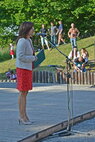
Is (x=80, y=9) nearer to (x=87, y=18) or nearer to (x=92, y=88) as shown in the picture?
(x=87, y=18)

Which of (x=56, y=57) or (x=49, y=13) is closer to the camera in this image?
(x=56, y=57)

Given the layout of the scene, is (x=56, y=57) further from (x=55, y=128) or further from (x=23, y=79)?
(x=55, y=128)

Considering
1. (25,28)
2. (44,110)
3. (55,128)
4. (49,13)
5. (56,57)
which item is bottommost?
(55,128)

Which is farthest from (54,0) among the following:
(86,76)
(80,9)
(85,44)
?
(86,76)

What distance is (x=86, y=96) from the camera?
13.5 metres

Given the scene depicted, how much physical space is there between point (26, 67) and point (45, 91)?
672 cm

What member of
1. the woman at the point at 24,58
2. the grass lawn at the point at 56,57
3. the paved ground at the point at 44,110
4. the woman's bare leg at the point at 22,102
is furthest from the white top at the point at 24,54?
the grass lawn at the point at 56,57

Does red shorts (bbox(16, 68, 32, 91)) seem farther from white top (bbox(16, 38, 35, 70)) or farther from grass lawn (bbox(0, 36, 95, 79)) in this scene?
grass lawn (bbox(0, 36, 95, 79))

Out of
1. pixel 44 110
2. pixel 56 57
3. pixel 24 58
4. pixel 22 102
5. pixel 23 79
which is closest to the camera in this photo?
pixel 24 58

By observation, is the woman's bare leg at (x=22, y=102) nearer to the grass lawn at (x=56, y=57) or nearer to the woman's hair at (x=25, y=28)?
the woman's hair at (x=25, y=28)

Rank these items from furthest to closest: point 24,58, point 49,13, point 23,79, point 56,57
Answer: point 49,13 < point 56,57 < point 23,79 < point 24,58

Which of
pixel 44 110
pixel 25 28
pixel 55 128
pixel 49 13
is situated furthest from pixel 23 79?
pixel 49 13

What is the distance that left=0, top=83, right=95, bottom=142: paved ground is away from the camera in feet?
25.8

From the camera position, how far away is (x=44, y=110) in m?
10.6
